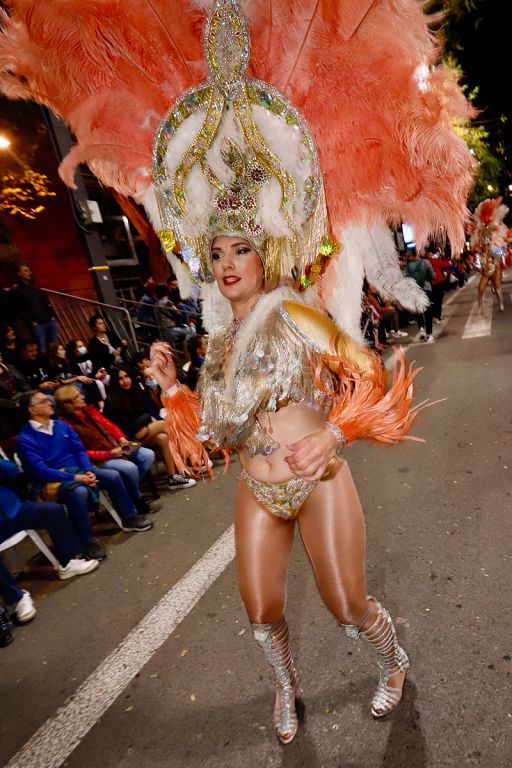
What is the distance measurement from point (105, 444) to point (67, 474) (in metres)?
0.77

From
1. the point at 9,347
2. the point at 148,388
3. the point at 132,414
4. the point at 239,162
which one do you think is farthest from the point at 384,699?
the point at 9,347

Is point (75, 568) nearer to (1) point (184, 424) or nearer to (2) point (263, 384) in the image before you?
(1) point (184, 424)

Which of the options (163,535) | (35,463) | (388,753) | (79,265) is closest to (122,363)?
(35,463)

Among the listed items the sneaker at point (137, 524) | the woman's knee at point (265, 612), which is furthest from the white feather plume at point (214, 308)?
the sneaker at point (137, 524)

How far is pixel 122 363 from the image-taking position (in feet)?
21.4

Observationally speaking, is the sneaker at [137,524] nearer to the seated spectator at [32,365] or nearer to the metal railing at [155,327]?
the seated spectator at [32,365]

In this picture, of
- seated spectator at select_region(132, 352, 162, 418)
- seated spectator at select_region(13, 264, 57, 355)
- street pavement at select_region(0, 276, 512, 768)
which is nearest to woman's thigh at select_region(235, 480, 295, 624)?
street pavement at select_region(0, 276, 512, 768)

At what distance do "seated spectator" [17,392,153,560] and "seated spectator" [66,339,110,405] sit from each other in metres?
2.13

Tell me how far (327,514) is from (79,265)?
12.1m

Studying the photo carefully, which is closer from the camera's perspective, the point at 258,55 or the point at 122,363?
the point at 258,55

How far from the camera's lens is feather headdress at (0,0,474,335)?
1599 mm

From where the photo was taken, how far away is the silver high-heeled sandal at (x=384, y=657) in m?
1.96

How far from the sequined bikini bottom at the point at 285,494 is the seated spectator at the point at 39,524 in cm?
262

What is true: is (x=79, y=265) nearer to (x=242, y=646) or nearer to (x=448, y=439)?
(x=448, y=439)
